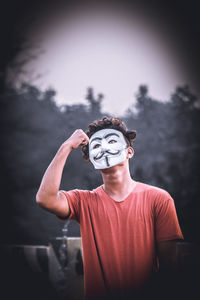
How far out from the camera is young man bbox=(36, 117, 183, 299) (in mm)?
2016

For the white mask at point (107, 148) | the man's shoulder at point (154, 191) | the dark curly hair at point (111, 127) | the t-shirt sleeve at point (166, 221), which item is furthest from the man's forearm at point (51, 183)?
the t-shirt sleeve at point (166, 221)

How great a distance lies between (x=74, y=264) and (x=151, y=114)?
8408 millimetres

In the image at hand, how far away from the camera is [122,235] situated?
209 centimetres

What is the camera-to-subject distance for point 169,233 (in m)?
2.03

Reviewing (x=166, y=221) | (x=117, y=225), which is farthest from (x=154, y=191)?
(x=117, y=225)

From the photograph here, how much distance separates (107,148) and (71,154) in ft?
24.6

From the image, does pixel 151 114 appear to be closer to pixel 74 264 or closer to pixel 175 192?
pixel 175 192

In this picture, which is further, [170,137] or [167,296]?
[170,137]

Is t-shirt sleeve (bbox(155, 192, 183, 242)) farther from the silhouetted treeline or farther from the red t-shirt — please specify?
the silhouetted treeline

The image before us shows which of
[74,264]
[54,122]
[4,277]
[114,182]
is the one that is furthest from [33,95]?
[114,182]

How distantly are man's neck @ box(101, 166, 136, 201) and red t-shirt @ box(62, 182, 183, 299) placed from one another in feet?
0.21

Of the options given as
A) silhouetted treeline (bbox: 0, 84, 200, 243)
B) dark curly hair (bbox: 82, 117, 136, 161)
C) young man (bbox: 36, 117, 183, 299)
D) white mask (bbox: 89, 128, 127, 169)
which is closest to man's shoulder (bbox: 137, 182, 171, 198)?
young man (bbox: 36, 117, 183, 299)

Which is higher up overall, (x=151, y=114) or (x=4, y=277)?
(x=151, y=114)

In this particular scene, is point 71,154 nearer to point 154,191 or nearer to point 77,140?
point 77,140
